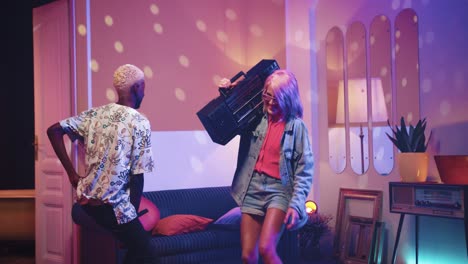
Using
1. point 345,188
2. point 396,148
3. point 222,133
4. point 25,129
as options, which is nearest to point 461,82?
point 396,148

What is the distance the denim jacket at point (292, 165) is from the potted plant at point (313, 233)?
213 centimetres

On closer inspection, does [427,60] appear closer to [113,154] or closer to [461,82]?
[461,82]

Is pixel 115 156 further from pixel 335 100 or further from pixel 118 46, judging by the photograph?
pixel 335 100

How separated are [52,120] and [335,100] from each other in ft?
8.65

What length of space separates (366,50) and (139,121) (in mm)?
2777

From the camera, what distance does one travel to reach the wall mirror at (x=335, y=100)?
504 centimetres

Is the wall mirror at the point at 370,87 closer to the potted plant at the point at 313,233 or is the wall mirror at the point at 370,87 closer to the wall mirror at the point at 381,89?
the wall mirror at the point at 381,89

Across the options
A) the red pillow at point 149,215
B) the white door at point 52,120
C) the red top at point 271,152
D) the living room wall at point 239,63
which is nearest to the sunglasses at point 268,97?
the red top at point 271,152

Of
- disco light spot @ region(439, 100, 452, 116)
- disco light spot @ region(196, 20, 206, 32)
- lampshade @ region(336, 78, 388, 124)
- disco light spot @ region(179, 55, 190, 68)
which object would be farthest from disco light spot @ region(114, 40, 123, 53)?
disco light spot @ region(439, 100, 452, 116)

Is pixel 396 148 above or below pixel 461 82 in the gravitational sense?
below

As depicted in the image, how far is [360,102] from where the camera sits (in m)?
4.91

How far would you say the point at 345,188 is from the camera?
4965 mm

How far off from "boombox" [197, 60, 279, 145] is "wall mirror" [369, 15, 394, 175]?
1981 mm

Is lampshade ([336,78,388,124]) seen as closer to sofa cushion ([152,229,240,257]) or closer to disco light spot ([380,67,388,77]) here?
disco light spot ([380,67,388,77])
